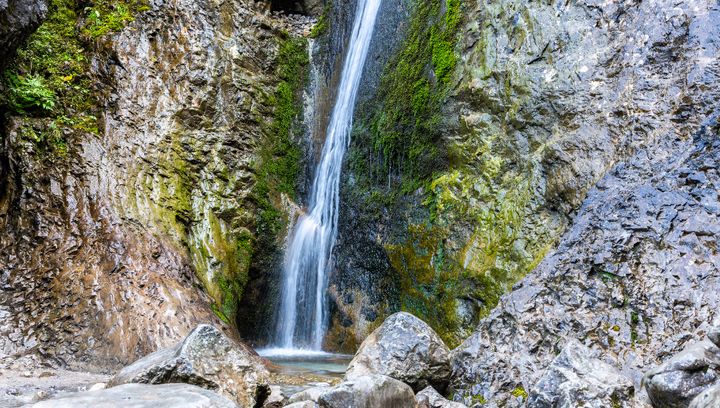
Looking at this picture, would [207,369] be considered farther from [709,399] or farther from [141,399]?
[709,399]

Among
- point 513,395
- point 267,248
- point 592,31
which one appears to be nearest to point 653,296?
point 513,395

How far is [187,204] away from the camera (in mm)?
7551

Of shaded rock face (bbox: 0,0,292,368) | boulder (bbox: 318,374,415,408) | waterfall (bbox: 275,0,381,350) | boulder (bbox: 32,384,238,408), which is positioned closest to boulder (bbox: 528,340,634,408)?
boulder (bbox: 318,374,415,408)

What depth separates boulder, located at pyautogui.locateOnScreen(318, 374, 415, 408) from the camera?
352 centimetres

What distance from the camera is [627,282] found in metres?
4.12

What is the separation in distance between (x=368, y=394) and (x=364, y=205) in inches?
179

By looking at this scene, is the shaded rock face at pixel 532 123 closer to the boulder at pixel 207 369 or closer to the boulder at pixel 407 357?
the boulder at pixel 407 357

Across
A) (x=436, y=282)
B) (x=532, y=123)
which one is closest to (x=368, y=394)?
(x=436, y=282)

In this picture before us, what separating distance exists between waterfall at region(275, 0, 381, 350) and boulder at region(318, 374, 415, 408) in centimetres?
421

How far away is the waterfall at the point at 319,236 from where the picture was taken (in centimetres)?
810

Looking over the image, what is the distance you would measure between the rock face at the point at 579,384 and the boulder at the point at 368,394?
0.89 metres

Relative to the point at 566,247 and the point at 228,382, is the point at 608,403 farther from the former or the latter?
the point at 228,382

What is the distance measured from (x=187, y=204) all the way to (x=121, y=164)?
3.36 ft

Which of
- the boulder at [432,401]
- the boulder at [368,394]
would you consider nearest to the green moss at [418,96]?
the boulder at [432,401]
